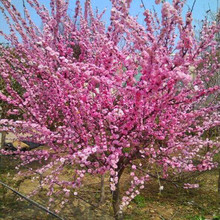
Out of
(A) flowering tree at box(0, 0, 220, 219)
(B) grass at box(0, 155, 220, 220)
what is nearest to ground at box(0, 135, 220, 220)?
(B) grass at box(0, 155, 220, 220)

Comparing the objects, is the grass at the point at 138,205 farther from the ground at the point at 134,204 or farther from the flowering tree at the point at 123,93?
the flowering tree at the point at 123,93

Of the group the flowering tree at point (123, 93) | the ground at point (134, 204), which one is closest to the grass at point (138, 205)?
the ground at point (134, 204)

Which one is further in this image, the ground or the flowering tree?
the ground

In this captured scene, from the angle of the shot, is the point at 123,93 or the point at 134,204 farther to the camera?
the point at 134,204

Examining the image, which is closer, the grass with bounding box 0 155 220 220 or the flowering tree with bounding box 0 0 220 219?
the flowering tree with bounding box 0 0 220 219

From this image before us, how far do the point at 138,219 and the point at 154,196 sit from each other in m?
1.07

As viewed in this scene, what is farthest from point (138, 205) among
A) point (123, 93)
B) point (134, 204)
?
point (123, 93)

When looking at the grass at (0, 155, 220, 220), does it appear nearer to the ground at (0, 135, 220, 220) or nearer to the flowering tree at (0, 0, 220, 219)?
the ground at (0, 135, 220, 220)

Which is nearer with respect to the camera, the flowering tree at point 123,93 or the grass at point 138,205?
the flowering tree at point 123,93

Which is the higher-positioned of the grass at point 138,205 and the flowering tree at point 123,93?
the flowering tree at point 123,93

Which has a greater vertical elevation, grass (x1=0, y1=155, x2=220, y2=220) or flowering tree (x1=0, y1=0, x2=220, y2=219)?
flowering tree (x1=0, y1=0, x2=220, y2=219)

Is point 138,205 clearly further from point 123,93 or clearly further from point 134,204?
point 123,93

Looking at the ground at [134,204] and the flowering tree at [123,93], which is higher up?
the flowering tree at [123,93]

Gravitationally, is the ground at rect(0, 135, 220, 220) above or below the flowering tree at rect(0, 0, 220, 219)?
below
